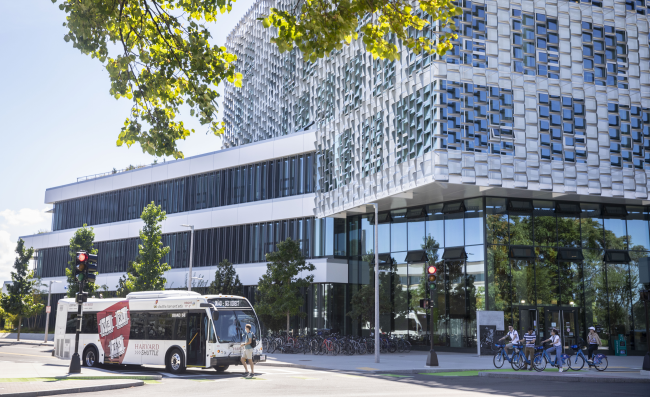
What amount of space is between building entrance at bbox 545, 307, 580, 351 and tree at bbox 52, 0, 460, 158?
26.1m

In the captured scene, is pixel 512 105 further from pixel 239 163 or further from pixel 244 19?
pixel 244 19

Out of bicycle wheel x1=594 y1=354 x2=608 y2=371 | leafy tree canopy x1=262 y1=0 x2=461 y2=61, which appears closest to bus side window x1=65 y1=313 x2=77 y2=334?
leafy tree canopy x1=262 y1=0 x2=461 y2=61

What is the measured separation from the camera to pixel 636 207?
35500mm

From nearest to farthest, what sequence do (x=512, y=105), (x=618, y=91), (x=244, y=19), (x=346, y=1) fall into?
(x=346, y=1), (x=512, y=105), (x=618, y=91), (x=244, y=19)

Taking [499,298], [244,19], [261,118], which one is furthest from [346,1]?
[244,19]

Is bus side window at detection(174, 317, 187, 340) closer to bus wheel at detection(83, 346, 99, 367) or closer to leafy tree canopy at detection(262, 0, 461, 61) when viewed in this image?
bus wheel at detection(83, 346, 99, 367)

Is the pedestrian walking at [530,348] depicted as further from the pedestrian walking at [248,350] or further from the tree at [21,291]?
the tree at [21,291]

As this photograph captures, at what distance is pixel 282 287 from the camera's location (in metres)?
35.5

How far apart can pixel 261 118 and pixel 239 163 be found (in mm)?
18002

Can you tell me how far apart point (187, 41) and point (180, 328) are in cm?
1355

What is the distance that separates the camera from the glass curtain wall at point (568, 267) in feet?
108

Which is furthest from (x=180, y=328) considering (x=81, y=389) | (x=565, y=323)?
(x=565, y=323)

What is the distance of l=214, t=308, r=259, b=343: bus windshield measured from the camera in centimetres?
2110

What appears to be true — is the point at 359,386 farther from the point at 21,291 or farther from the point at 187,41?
the point at 21,291
